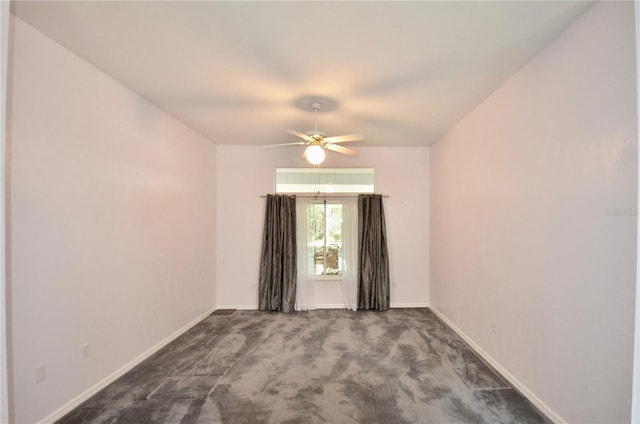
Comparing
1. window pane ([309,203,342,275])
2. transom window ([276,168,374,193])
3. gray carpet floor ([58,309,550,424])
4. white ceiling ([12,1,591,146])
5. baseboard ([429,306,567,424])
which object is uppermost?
white ceiling ([12,1,591,146])

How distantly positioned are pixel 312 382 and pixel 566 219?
7.91 ft

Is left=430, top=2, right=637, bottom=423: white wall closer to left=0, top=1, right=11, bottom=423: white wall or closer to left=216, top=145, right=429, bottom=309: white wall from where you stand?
Result: left=216, top=145, right=429, bottom=309: white wall

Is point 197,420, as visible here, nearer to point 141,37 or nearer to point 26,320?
point 26,320

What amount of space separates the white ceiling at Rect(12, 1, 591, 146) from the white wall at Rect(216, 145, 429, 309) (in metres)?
1.61

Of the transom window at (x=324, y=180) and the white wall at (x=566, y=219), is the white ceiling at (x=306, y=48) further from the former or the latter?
the transom window at (x=324, y=180)

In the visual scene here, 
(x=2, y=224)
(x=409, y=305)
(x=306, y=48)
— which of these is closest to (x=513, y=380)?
(x=409, y=305)

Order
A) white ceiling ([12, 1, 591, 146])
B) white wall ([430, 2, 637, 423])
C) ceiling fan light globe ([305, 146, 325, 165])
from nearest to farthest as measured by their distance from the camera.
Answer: white wall ([430, 2, 637, 423]) → white ceiling ([12, 1, 591, 146]) → ceiling fan light globe ([305, 146, 325, 165])

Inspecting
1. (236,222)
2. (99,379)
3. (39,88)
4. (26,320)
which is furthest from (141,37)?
(236,222)

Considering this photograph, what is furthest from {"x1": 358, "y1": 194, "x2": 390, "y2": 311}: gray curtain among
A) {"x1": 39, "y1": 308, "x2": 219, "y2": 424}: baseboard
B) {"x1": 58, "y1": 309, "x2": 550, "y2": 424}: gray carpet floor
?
{"x1": 39, "y1": 308, "x2": 219, "y2": 424}: baseboard

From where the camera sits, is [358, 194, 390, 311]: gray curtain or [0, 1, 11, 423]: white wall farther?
[358, 194, 390, 311]: gray curtain

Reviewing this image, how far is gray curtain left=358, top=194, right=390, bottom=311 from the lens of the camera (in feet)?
15.1

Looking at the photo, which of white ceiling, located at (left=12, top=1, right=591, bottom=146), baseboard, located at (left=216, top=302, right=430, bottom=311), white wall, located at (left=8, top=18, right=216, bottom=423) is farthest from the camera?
baseboard, located at (left=216, top=302, right=430, bottom=311)

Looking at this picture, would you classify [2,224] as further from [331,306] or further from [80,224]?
[331,306]

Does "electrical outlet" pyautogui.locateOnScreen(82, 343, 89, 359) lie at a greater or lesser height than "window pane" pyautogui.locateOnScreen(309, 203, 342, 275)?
lesser
